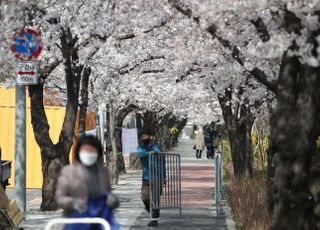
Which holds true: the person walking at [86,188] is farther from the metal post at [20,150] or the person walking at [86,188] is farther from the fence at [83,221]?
the metal post at [20,150]

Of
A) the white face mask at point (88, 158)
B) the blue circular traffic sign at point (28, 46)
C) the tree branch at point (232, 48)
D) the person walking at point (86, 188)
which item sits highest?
the blue circular traffic sign at point (28, 46)

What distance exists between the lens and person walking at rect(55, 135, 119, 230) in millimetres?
7836

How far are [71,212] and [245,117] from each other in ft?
50.3

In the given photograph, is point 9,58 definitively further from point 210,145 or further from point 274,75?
point 210,145

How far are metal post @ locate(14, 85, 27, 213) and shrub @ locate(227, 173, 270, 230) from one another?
12.3ft

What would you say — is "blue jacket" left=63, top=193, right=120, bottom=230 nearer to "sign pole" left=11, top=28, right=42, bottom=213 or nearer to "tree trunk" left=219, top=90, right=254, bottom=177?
"sign pole" left=11, top=28, right=42, bottom=213

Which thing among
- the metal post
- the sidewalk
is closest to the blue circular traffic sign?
the metal post

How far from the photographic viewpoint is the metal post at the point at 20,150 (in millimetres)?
14141

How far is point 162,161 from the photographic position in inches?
611

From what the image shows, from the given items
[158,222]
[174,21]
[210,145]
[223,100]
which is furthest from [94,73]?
[210,145]

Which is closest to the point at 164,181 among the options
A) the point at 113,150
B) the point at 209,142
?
the point at 113,150

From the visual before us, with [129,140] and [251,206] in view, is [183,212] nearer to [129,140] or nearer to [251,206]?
[251,206]

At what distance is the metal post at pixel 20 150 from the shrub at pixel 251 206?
3.75 metres

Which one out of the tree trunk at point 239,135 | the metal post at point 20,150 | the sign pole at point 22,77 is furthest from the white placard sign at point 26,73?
the tree trunk at point 239,135
